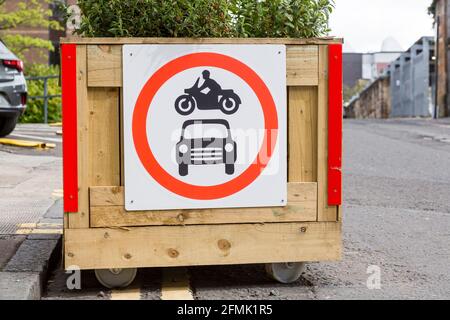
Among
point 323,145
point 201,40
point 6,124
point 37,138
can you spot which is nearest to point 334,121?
point 323,145

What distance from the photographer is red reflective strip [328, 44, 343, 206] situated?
4137mm

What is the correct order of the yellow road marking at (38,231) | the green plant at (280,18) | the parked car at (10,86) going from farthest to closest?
the parked car at (10,86) < the yellow road marking at (38,231) < the green plant at (280,18)

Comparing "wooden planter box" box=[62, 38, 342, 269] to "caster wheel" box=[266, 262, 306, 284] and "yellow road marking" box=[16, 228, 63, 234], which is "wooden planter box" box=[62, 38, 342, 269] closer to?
"caster wheel" box=[266, 262, 306, 284]

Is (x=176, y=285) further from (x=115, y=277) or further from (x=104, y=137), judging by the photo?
(x=104, y=137)

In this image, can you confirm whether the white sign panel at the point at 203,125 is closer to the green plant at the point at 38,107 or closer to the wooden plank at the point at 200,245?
the wooden plank at the point at 200,245

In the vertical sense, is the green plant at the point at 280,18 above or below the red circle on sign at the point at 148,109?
above

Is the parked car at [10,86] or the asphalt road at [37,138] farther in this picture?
the asphalt road at [37,138]

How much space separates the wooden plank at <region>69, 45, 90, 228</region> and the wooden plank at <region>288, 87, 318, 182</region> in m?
1.08

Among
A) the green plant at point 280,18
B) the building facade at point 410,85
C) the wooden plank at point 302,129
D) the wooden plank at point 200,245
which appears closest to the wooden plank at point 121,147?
the wooden plank at point 200,245

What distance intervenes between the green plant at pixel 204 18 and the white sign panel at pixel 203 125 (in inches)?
6.1

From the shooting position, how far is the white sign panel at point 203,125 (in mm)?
4035

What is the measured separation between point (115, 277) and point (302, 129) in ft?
4.23

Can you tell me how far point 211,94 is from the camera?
405cm
